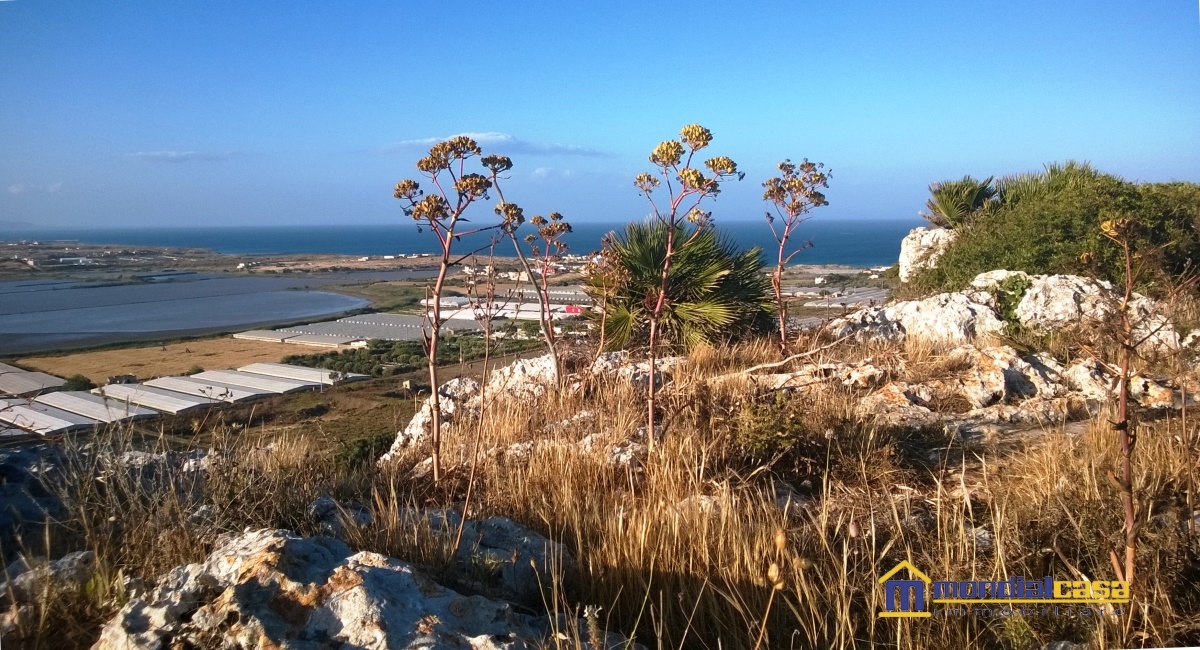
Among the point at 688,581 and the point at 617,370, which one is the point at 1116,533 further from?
the point at 617,370

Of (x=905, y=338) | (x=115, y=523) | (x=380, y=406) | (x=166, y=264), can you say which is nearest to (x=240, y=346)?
(x=380, y=406)

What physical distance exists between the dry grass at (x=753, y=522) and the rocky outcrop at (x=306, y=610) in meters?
0.29

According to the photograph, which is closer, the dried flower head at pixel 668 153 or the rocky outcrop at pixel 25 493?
the rocky outcrop at pixel 25 493

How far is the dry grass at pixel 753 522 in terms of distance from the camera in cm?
251

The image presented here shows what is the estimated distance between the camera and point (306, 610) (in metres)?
2.09

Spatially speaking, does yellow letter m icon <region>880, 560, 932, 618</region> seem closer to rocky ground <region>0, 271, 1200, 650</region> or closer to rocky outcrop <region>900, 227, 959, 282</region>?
rocky ground <region>0, 271, 1200, 650</region>

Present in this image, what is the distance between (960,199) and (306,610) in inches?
585

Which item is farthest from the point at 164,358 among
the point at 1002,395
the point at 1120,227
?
the point at 1120,227

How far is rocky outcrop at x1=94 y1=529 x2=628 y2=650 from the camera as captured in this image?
201cm

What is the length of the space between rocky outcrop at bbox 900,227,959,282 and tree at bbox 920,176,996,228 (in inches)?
10.9

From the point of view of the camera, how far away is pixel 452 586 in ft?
8.74

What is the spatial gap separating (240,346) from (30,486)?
2857cm

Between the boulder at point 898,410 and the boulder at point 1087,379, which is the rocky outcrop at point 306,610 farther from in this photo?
the boulder at point 1087,379

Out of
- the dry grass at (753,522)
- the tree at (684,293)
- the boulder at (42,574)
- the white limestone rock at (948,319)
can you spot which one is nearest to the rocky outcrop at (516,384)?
the dry grass at (753,522)
